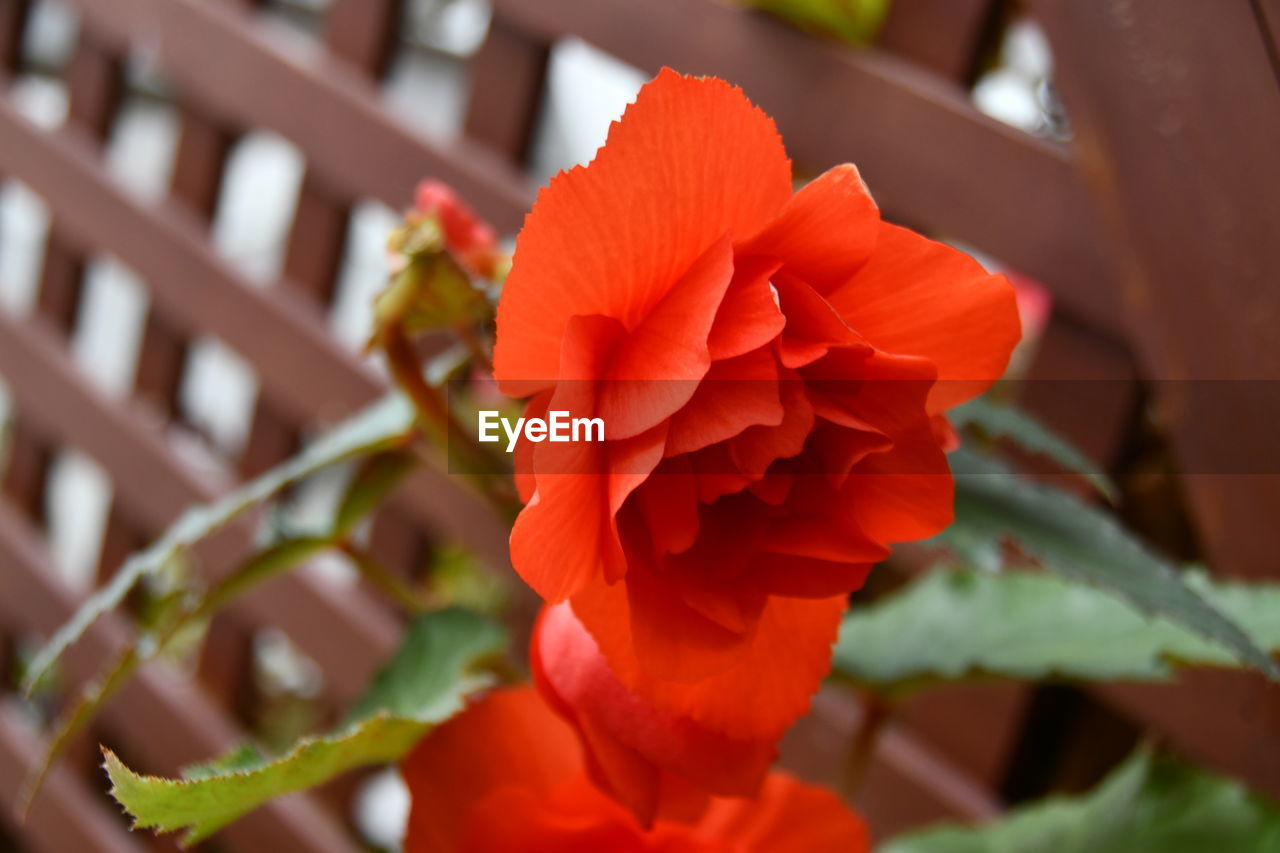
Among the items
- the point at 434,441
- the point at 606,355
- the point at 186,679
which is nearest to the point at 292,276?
the point at 186,679

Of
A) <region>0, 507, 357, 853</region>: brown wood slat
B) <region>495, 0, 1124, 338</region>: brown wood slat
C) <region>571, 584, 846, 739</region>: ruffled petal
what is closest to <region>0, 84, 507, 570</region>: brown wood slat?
<region>0, 507, 357, 853</region>: brown wood slat

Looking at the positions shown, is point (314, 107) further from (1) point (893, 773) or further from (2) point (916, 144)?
(1) point (893, 773)

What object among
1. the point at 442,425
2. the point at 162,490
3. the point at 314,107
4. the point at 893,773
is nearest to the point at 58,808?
the point at 162,490

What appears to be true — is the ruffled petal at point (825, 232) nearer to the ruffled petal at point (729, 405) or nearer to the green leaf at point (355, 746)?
the ruffled petal at point (729, 405)

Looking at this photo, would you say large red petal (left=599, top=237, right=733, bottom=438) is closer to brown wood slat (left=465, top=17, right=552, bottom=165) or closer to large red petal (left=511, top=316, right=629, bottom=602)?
large red petal (left=511, top=316, right=629, bottom=602)

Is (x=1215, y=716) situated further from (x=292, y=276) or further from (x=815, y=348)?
(x=292, y=276)

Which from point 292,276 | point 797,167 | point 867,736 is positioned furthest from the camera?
point 292,276
